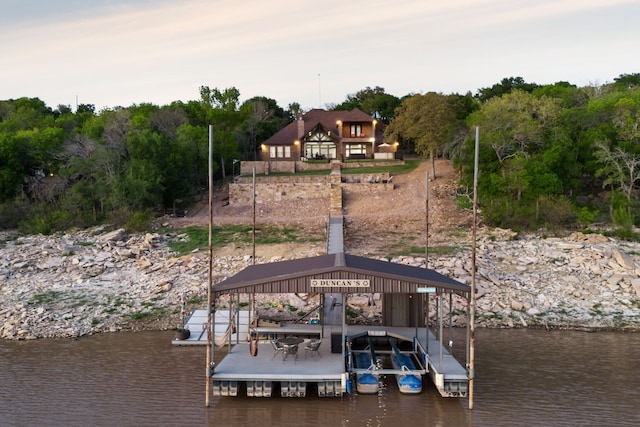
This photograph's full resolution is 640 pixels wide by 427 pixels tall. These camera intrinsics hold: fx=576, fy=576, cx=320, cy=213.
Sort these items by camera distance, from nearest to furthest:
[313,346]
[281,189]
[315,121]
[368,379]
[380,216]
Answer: [368,379] → [313,346] → [380,216] → [281,189] → [315,121]

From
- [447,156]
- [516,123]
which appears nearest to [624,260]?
[516,123]

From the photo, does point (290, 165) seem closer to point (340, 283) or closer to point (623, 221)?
point (623, 221)

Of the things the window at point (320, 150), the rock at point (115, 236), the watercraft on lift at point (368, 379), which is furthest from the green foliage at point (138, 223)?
the window at point (320, 150)

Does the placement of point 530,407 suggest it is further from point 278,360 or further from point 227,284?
point 227,284

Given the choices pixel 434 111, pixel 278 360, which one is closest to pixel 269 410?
pixel 278 360

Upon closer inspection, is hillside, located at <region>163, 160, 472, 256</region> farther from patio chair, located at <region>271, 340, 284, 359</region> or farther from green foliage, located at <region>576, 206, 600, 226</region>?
patio chair, located at <region>271, 340, 284, 359</region>

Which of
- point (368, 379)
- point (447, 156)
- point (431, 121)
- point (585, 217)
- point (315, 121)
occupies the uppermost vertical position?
point (315, 121)
